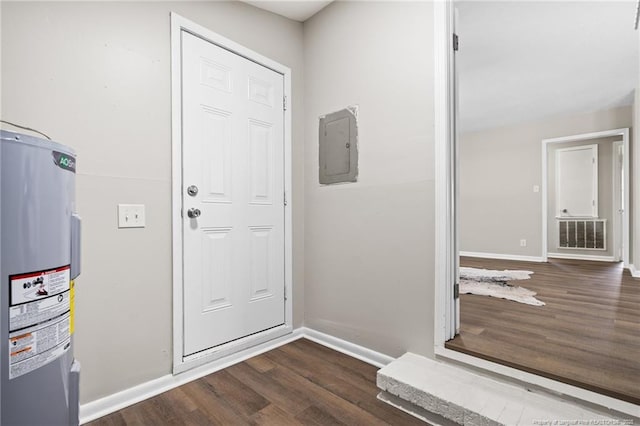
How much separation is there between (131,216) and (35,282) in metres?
0.88

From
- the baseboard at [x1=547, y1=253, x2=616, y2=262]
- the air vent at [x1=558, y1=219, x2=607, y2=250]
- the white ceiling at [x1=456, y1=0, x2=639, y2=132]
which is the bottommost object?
the baseboard at [x1=547, y1=253, x2=616, y2=262]

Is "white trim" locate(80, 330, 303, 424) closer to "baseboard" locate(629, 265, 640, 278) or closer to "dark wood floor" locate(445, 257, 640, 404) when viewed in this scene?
"dark wood floor" locate(445, 257, 640, 404)

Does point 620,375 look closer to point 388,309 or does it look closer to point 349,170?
point 388,309

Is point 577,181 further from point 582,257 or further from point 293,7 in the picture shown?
point 293,7

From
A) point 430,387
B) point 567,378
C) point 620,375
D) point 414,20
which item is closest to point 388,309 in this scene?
point 430,387

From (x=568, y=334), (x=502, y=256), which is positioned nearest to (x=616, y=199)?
(x=502, y=256)

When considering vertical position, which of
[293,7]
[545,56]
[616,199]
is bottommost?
[616,199]

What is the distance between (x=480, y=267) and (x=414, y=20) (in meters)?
4.10

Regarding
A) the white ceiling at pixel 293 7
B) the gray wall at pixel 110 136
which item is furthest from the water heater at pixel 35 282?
the white ceiling at pixel 293 7

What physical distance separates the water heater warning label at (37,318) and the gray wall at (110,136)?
709 mm

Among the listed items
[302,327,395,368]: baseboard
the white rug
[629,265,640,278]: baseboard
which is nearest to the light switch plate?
[302,327,395,368]: baseboard

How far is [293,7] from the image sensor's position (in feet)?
7.73

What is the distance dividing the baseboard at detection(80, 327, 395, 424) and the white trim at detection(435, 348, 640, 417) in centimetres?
43

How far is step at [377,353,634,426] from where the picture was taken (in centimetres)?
127
